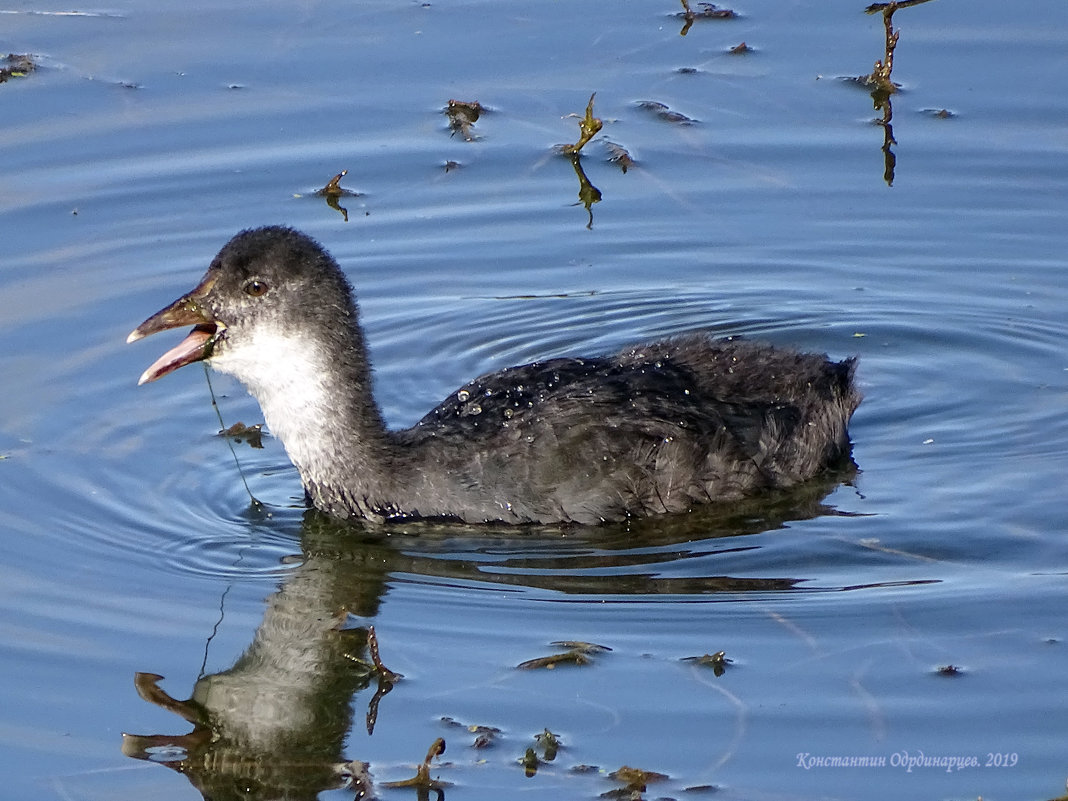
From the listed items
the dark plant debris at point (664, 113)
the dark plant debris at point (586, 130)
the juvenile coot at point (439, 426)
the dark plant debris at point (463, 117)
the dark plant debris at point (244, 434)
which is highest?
the dark plant debris at point (664, 113)

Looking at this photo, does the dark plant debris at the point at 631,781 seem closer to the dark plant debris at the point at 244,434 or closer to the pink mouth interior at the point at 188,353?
the pink mouth interior at the point at 188,353

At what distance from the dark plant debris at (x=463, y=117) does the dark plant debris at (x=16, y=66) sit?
2.98 m

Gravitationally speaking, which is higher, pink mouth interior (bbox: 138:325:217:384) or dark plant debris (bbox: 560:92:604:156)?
dark plant debris (bbox: 560:92:604:156)

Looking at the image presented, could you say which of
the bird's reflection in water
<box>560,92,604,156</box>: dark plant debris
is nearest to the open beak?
the bird's reflection in water

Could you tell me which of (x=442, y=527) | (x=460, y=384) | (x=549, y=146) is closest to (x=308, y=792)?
(x=442, y=527)

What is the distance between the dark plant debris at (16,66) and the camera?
41.0ft

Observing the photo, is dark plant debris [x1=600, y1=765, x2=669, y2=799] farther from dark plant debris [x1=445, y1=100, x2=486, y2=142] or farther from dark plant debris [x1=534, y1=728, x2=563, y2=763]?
dark plant debris [x1=445, y1=100, x2=486, y2=142]

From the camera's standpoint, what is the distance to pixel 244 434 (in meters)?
9.21

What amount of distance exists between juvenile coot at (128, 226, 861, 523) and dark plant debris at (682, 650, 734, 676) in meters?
1.33

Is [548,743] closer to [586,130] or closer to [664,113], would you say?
[586,130]

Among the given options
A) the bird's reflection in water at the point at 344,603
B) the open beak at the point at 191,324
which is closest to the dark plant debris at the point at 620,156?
the bird's reflection in water at the point at 344,603

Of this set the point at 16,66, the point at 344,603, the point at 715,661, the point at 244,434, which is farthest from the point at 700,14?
the point at 715,661

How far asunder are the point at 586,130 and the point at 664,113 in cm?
98

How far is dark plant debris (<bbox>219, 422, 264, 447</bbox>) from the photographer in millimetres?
9156
